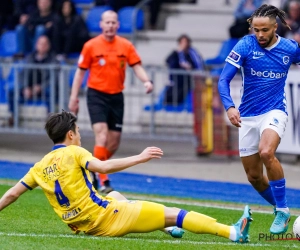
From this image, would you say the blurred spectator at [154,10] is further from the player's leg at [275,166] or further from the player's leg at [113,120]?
the player's leg at [275,166]

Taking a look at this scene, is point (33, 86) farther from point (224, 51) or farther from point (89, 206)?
point (89, 206)

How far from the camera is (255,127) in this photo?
888 centimetres

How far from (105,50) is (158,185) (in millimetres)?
2169

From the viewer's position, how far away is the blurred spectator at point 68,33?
19.2 metres

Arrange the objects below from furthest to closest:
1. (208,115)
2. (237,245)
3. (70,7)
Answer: (70,7) → (208,115) → (237,245)

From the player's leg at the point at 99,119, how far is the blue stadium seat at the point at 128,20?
8628 millimetres

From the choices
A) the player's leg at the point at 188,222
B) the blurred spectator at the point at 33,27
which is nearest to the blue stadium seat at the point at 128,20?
the blurred spectator at the point at 33,27

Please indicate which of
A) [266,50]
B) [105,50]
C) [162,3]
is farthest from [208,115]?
[266,50]

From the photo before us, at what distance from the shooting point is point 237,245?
24.7ft

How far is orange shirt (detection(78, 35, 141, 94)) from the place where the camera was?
12023mm

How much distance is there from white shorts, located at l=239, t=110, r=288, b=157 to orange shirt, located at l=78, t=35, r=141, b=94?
3.42 m

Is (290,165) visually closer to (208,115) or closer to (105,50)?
(208,115)

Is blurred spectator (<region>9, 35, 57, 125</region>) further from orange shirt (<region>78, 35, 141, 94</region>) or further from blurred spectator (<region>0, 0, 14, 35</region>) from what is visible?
blurred spectator (<region>0, 0, 14, 35</region>)

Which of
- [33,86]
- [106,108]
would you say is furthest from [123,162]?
[33,86]
